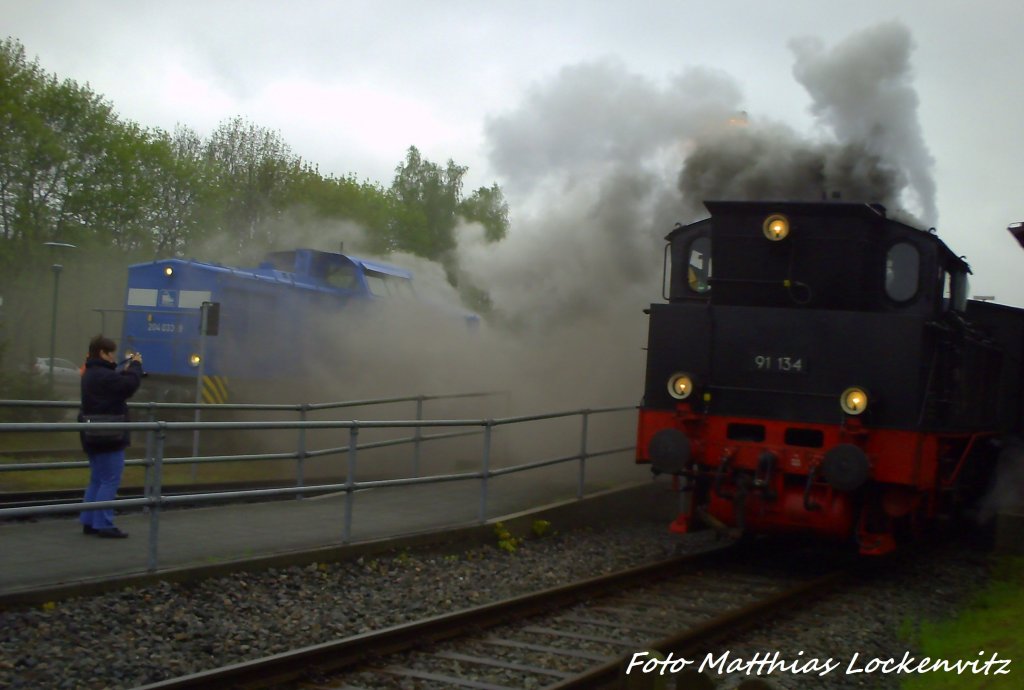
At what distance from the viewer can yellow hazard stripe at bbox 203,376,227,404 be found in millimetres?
17188

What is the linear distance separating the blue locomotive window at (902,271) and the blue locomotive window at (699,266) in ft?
5.78

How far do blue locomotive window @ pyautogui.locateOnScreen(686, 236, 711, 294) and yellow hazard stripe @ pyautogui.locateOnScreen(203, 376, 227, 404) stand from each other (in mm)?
9783

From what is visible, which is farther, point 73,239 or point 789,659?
point 73,239

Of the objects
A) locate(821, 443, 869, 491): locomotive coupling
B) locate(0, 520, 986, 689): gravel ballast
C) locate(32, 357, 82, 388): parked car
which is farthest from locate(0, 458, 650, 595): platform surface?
locate(32, 357, 82, 388): parked car

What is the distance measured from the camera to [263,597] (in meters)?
7.08

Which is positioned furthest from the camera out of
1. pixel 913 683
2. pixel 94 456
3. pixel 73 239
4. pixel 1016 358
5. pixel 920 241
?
pixel 73 239

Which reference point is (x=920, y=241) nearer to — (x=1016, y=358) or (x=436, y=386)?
(x=1016, y=358)

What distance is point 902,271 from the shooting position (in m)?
9.10

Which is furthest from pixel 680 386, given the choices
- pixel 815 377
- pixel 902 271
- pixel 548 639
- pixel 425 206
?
pixel 425 206

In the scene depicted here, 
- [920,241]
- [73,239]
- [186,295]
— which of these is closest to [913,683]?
[920,241]

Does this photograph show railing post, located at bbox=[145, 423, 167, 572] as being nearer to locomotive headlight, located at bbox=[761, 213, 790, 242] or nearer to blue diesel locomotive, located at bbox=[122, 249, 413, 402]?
locomotive headlight, located at bbox=[761, 213, 790, 242]

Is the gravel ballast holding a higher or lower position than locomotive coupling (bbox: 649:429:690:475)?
lower

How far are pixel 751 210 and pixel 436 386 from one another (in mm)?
10435

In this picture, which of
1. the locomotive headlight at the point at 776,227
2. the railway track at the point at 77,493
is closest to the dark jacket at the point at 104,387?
the railway track at the point at 77,493
